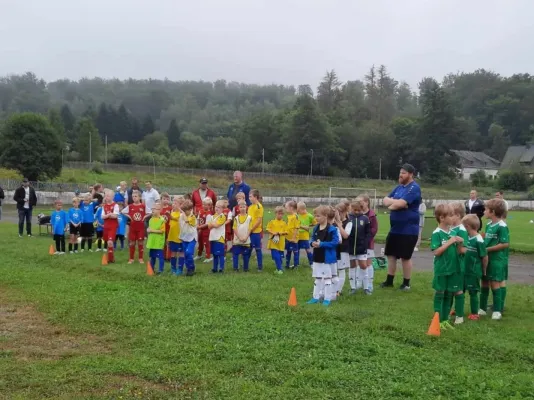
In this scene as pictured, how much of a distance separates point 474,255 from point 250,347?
13.6 feet

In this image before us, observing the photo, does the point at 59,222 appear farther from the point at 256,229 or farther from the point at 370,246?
the point at 370,246

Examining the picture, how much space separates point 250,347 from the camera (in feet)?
23.7

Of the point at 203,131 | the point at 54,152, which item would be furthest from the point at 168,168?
the point at 203,131

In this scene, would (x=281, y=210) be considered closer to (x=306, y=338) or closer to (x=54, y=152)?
(x=306, y=338)

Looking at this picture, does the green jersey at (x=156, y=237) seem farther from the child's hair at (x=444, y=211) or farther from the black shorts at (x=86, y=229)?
the child's hair at (x=444, y=211)

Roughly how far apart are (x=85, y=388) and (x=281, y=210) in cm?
868

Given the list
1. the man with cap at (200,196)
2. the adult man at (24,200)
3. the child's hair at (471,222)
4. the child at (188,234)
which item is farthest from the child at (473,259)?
the adult man at (24,200)

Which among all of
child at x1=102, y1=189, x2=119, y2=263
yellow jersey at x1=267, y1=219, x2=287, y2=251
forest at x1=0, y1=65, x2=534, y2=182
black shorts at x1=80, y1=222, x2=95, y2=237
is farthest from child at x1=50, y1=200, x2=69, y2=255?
forest at x1=0, y1=65, x2=534, y2=182

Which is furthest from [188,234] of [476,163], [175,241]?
[476,163]

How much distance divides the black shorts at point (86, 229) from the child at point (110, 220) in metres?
1.49

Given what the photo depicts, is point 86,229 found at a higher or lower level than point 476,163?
lower

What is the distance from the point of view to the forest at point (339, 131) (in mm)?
99250

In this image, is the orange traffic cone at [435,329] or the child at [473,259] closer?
the orange traffic cone at [435,329]

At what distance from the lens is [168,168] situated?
8962cm
